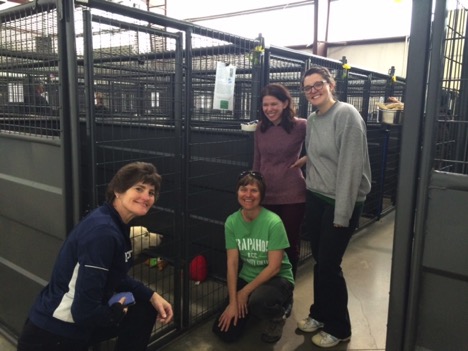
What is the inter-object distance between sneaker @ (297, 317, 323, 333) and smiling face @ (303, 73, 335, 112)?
129 centimetres

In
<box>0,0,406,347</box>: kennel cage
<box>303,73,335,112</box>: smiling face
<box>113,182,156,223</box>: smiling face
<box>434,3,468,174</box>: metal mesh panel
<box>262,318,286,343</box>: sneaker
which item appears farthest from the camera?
<box>262,318,286,343</box>: sneaker

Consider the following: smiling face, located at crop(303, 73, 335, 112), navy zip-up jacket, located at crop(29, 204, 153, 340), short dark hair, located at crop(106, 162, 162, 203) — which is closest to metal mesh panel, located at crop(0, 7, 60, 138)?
short dark hair, located at crop(106, 162, 162, 203)

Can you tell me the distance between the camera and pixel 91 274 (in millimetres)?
1302

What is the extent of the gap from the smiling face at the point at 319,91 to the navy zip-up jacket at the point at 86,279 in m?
1.18

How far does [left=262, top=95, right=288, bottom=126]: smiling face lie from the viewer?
2270 millimetres

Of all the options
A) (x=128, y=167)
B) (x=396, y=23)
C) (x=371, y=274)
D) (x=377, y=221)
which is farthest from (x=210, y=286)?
(x=396, y=23)

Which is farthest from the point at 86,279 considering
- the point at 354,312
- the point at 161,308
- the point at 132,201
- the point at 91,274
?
the point at 354,312

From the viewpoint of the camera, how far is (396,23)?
7180 millimetres

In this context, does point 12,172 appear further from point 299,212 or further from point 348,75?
point 348,75

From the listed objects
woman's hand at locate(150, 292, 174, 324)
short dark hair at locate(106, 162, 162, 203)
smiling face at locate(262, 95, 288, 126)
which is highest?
smiling face at locate(262, 95, 288, 126)

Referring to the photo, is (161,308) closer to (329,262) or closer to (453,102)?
(329,262)

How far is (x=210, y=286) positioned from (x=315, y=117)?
1.53 meters

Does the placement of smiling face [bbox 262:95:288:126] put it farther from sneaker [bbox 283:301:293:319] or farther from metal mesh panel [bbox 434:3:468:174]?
sneaker [bbox 283:301:293:319]

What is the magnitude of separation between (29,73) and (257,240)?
1.50 meters
